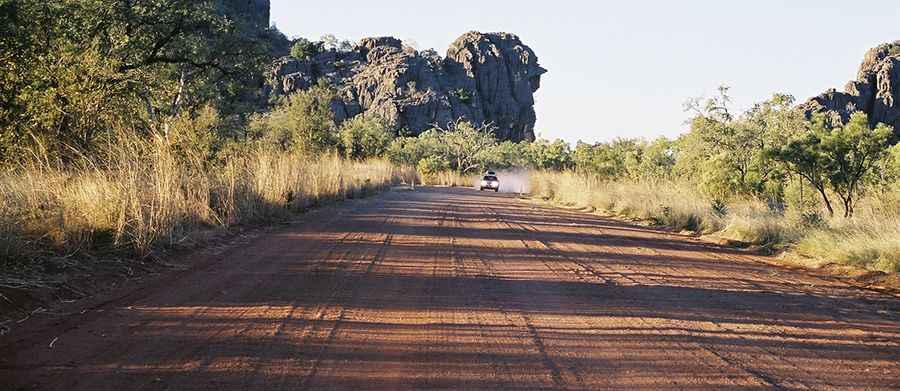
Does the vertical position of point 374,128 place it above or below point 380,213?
above

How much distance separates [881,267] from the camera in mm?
11117

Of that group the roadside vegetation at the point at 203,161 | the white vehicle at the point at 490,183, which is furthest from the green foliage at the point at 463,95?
the roadside vegetation at the point at 203,161

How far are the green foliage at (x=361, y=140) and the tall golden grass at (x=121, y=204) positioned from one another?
80.0 feet

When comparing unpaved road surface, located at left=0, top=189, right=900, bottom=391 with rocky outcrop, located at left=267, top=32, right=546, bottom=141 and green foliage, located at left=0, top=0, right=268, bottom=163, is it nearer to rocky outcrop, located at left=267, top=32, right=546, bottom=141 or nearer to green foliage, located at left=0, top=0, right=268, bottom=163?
green foliage, located at left=0, top=0, right=268, bottom=163

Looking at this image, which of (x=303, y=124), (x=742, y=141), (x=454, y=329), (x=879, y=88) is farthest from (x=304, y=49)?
(x=454, y=329)

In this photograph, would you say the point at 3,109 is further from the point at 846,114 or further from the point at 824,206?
the point at 846,114

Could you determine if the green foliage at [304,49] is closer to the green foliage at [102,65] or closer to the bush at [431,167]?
the bush at [431,167]

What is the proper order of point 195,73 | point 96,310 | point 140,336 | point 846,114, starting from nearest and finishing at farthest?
point 140,336 < point 96,310 < point 195,73 < point 846,114

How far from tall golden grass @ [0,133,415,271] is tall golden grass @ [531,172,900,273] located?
34.7ft

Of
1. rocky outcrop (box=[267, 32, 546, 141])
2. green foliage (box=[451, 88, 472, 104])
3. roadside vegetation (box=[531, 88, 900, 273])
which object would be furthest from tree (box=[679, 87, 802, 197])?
green foliage (box=[451, 88, 472, 104])

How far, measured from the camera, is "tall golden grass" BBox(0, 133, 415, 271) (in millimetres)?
7742

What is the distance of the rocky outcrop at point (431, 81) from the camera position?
4594 inches

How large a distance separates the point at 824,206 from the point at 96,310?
18640 millimetres

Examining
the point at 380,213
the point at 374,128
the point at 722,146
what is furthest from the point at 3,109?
the point at 374,128
